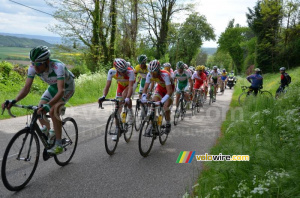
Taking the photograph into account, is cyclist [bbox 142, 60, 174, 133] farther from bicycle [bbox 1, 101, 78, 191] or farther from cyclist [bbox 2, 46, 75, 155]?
bicycle [bbox 1, 101, 78, 191]

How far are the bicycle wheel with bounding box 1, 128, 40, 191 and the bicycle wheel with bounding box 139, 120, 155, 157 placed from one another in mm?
2143

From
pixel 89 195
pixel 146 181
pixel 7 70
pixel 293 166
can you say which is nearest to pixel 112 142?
pixel 146 181

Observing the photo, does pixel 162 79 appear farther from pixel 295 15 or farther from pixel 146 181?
pixel 295 15

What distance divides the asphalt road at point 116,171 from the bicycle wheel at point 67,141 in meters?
0.13

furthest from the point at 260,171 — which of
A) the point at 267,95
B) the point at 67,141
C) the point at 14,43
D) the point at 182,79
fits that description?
the point at 14,43

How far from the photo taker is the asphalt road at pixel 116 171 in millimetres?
3857

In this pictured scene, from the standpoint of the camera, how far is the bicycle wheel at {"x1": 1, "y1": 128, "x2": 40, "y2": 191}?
366cm

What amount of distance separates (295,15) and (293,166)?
3268 cm

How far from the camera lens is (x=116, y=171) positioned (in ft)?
15.4

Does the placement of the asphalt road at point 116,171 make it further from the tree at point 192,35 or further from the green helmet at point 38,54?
the tree at point 192,35

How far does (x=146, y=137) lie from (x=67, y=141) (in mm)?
1713

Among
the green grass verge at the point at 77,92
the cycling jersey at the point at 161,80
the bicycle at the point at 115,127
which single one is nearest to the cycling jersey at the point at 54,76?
the bicycle at the point at 115,127

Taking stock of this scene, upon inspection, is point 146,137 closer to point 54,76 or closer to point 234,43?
point 54,76

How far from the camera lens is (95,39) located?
26047mm
